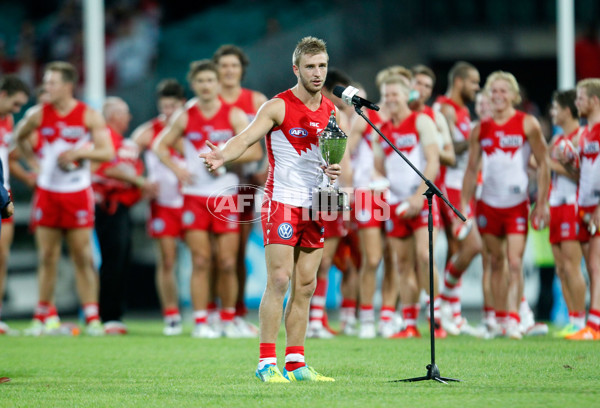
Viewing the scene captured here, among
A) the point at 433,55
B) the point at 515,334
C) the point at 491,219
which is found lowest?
the point at 515,334

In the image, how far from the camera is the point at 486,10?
19.1 meters

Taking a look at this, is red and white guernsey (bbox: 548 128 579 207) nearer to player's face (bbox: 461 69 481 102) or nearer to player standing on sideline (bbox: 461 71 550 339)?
player standing on sideline (bbox: 461 71 550 339)

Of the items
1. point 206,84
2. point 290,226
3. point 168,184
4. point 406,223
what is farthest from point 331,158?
point 168,184

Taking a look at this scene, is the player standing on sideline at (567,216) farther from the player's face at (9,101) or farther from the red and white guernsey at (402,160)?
the player's face at (9,101)

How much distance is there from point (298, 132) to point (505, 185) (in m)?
3.71

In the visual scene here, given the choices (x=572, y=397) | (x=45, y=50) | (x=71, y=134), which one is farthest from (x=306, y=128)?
(x=45, y=50)

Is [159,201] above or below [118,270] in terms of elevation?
above

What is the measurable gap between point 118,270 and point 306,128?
5.57 metres

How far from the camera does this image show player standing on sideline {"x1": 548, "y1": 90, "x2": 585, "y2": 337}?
980cm

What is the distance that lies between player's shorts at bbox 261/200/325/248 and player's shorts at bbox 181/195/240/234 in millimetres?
3574

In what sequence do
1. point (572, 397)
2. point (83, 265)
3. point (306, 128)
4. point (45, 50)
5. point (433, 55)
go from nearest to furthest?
point (572, 397) → point (306, 128) → point (83, 265) → point (433, 55) → point (45, 50)

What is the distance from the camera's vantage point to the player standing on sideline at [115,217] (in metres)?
11.4

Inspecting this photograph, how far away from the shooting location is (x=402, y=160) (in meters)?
9.93

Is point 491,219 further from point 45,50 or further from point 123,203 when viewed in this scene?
point 45,50
